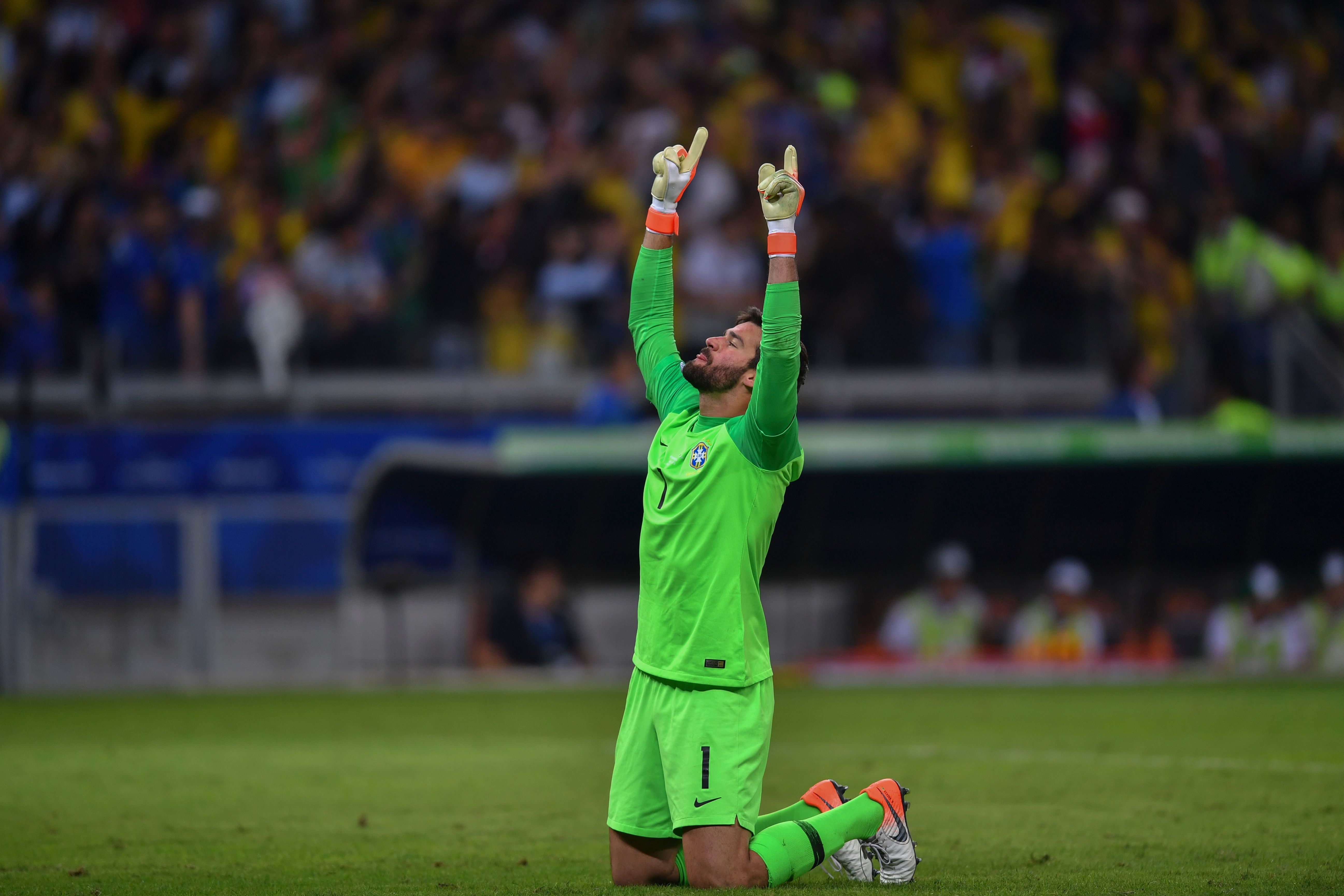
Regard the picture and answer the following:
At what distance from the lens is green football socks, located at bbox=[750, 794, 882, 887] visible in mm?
5852

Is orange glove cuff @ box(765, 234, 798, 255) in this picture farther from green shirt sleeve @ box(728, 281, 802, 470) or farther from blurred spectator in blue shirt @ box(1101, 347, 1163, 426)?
blurred spectator in blue shirt @ box(1101, 347, 1163, 426)

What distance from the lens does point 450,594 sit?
707 inches

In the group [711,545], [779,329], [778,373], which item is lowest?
[711,545]

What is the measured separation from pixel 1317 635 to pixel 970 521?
344 cm

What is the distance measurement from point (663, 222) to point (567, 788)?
4005 mm

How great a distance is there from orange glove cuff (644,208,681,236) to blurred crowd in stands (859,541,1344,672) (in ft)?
38.5

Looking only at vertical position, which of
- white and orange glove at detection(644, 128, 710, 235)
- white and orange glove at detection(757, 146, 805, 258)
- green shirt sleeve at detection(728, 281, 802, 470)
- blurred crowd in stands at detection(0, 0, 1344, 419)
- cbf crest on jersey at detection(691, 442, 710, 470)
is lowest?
cbf crest on jersey at detection(691, 442, 710, 470)

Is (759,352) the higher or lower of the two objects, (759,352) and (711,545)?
the higher

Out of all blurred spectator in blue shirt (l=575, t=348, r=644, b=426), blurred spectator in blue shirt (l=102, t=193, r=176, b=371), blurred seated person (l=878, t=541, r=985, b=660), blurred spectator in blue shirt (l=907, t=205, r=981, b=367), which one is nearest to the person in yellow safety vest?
blurred seated person (l=878, t=541, r=985, b=660)

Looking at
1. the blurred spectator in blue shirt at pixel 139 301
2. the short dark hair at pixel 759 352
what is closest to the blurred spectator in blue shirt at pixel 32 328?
the blurred spectator in blue shirt at pixel 139 301

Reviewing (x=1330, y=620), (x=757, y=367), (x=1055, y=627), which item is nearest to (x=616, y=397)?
(x=1055, y=627)

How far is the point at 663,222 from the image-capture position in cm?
650

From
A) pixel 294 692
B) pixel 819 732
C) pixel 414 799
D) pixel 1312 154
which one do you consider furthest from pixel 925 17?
pixel 414 799

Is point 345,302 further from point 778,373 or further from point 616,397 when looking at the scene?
point 778,373
